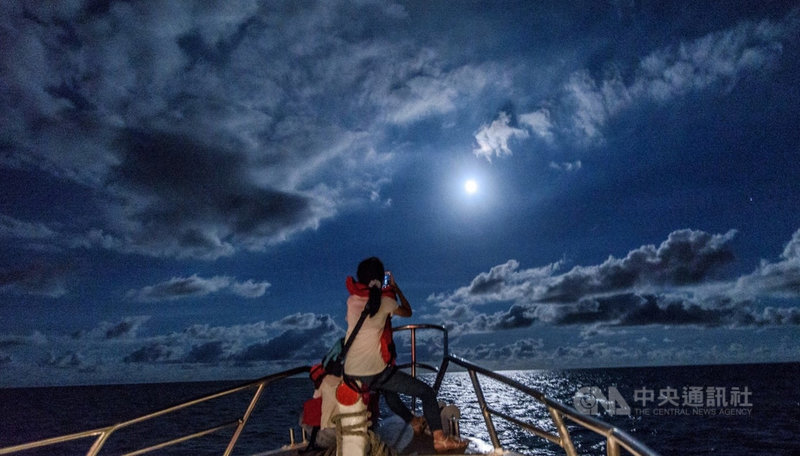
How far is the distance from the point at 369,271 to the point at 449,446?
6.15ft

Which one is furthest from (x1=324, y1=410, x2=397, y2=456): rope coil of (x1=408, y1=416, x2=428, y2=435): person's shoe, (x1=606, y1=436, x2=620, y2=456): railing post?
(x1=408, y1=416, x2=428, y2=435): person's shoe

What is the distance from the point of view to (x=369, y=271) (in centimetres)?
386

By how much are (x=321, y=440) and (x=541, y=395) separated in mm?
2386

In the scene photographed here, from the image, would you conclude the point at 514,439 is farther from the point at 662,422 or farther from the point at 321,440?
the point at 321,440

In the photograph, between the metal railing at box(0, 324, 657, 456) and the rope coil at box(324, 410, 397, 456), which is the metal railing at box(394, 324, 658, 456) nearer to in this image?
the metal railing at box(0, 324, 657, 456)

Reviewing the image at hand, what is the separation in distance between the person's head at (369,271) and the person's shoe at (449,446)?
1726mm

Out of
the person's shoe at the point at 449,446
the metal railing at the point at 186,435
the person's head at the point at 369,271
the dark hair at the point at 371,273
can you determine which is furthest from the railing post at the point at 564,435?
the metal railing at the point at 186,435

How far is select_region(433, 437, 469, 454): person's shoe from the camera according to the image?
4.37m

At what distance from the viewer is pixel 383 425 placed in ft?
17.3

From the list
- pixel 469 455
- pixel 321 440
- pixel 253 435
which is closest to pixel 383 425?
pixel 321 440

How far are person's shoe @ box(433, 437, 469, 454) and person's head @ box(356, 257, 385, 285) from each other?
1.73m

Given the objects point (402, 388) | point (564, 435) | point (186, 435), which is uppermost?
point (402, 388)

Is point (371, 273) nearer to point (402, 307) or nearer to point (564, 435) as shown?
point (402, 307)

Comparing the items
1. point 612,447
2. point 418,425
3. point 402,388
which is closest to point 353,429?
point 402,388
